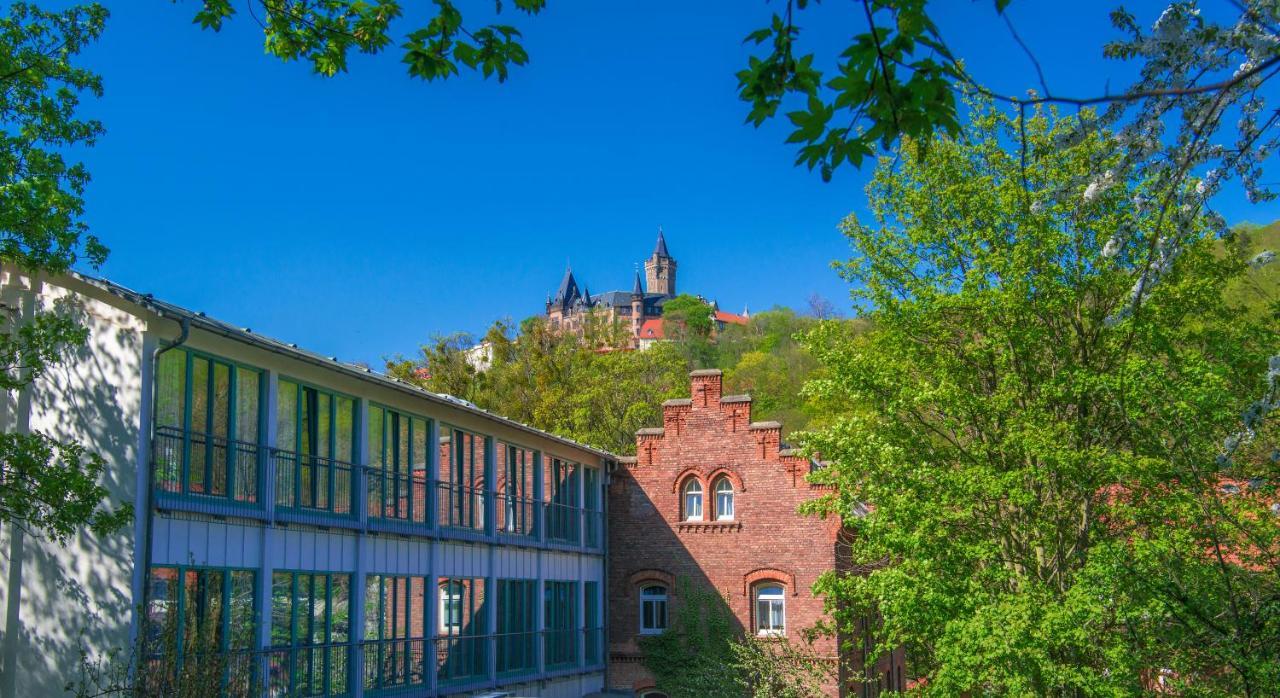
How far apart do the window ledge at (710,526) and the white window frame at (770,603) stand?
4.86 feet

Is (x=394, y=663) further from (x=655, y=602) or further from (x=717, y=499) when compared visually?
(x=717, y=499)

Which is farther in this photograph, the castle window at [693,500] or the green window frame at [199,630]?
the castle window at [693,500]

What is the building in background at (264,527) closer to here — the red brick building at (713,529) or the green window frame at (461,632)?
the green window frame at (461,632)

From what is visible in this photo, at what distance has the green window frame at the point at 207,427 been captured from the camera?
15.6 m

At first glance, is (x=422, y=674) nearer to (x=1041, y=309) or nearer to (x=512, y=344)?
(x=1041, y=309)

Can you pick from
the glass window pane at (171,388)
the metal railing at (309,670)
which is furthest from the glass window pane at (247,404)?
the metal railing at (309,670)

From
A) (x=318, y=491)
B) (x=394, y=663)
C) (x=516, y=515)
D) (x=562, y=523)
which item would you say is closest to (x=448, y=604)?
(x=394, y=663)

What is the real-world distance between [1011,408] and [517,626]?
1075cm

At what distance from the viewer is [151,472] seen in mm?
14898

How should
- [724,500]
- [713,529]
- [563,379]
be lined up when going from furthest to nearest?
[563,379], [724,500], [713,529]

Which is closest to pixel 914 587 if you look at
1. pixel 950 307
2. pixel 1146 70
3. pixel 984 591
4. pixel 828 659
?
pixel 984 591

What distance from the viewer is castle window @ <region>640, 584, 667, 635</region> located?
29.8 m

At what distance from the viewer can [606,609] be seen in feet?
98.5

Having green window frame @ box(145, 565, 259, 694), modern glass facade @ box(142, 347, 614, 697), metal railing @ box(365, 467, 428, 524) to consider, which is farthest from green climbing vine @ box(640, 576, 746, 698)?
green window frame @ box(145, 565, 259, 694)
